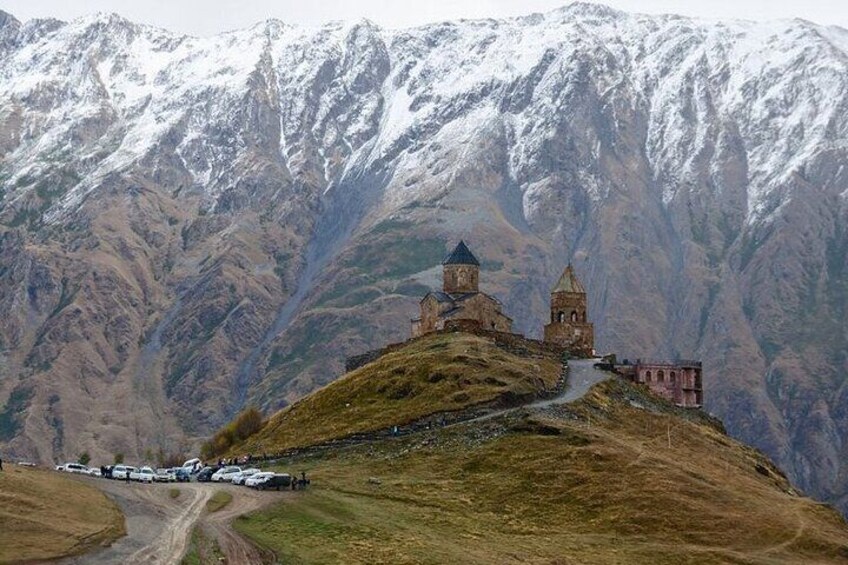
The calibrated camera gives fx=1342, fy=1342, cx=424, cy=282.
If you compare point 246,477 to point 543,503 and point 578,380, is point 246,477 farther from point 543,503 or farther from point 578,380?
point 578,380

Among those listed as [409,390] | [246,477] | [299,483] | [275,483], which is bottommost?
[275,483]

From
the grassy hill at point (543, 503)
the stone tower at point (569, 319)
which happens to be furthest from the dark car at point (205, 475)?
the stone tower at point (569, 319)

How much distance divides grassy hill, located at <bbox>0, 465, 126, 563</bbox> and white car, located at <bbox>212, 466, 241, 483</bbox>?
549 inches

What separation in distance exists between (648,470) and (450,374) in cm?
3475

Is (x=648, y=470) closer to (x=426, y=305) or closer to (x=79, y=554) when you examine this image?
(x=79, y=554)

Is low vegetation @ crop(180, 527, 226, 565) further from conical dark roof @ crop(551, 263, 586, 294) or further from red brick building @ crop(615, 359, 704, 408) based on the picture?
conical dark roof @ crop(551, 263, 586, 294)

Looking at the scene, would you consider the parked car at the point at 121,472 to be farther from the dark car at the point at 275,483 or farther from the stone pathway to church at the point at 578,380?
the stone pathway to church at the point at 578,380

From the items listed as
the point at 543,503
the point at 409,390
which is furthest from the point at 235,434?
the point at 543,503

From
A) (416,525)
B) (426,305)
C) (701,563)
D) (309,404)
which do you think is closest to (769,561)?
(701,563)

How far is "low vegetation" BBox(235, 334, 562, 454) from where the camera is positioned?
12912 centimetres

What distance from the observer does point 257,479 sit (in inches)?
3922

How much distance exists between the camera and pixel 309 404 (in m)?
146

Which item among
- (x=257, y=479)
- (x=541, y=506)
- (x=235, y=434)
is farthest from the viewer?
(x=235, y=434)

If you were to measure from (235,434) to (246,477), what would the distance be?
58404 mm
